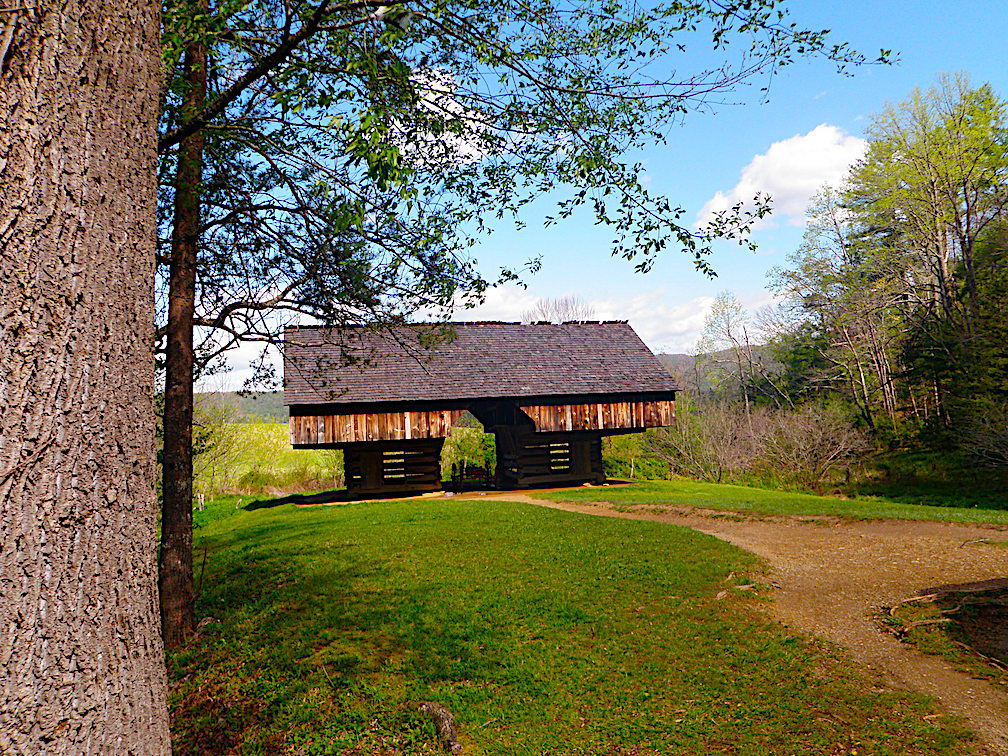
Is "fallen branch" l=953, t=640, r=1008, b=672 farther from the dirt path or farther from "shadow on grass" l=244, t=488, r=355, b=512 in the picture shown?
"shadow on grass" l=244, t=488, r=355, b=512

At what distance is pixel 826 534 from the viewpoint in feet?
39.1

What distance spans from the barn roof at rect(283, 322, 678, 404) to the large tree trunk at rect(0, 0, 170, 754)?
1849 cm

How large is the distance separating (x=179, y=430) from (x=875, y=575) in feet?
32.0

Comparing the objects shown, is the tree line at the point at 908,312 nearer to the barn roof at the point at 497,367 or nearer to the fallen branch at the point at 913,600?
the barn roof at the point at 497,367

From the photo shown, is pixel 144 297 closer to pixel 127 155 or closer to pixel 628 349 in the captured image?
pixel 127 155

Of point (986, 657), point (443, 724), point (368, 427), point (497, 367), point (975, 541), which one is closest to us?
point (443, 724)

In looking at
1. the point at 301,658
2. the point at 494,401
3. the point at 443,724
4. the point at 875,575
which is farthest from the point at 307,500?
the point at 443,724

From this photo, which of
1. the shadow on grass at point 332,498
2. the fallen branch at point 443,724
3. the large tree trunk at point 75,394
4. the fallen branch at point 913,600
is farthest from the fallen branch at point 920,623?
the shadow on grass at point 332,498

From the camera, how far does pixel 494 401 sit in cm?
2342

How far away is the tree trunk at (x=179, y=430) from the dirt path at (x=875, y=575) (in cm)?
727

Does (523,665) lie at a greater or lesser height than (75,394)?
lesser

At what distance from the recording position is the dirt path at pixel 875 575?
521 cm

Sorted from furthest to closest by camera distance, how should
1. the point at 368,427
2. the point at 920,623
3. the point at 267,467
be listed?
the point at 267,467
the point at 368,427
the point at 920,623

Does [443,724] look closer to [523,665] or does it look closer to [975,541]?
[523,665]
